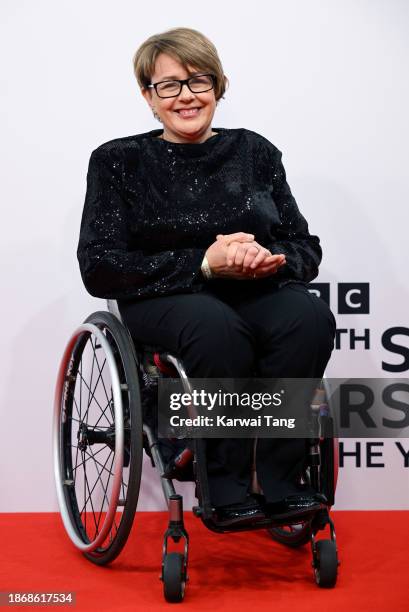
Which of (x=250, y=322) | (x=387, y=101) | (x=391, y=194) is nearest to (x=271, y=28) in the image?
(x=387, y=101)

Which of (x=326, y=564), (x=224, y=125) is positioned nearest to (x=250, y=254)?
(x=326, y=564)

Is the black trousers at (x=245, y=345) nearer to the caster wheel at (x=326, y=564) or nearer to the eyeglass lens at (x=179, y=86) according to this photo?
the caster wheel at (x=326, y=564)

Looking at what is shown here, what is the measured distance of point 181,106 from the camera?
216 cm

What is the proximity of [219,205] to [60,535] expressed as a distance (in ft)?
A: 3.05

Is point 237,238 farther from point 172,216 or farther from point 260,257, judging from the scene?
point 172,216

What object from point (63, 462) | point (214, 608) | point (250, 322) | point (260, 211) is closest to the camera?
point (214, 608)

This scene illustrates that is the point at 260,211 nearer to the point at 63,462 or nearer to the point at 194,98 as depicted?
the point at 194,98

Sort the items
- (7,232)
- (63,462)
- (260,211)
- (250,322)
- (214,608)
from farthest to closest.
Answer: (7,232)
(63,462)
(260,211)
(250,322)
(214,608)

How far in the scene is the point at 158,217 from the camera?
2.09m

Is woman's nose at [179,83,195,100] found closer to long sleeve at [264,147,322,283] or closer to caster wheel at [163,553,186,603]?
long sleeve at [264,147,322,283]

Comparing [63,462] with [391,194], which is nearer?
[63,462]

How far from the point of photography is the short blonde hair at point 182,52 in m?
2.12

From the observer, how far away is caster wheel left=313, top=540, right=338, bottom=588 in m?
1.92

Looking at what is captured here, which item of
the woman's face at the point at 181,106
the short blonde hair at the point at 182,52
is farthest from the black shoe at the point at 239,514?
the short blonde hair at the point at 182,52
